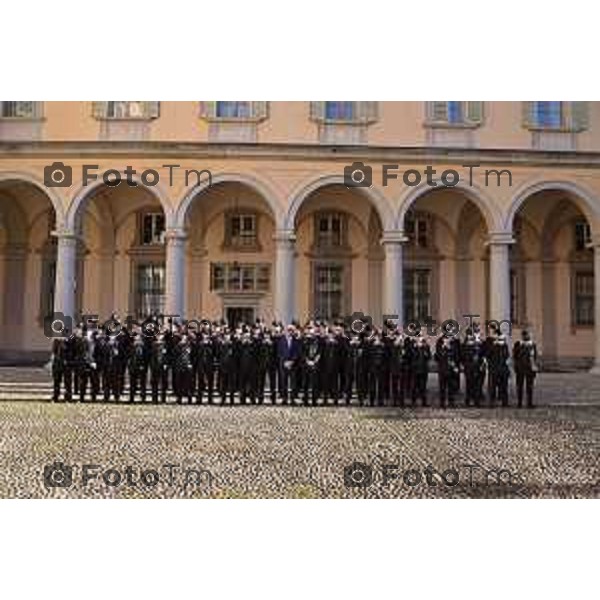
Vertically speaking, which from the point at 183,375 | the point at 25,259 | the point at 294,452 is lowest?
the point at 294,452

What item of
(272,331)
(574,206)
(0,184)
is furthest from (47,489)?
(574,206)

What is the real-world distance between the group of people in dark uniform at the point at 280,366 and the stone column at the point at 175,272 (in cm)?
349

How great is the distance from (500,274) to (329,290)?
3.94 meters

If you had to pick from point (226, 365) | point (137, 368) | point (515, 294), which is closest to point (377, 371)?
point (226, 365)

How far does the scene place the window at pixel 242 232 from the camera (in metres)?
16.3

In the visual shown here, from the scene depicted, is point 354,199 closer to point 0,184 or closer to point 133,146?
point 133,146

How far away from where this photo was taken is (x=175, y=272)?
1392 centimetres

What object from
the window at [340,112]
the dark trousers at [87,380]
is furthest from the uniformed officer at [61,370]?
the window at [340,112]

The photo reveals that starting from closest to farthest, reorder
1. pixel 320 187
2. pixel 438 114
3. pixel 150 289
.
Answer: pixel 438 114 → pixel 320 187 → pixel 150 289

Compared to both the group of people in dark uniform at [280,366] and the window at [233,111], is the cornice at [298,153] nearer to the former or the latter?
the window at [233,111]

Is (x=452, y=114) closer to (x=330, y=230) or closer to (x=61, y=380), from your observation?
(x=330, y=230)

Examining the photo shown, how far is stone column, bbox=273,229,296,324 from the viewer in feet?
46.1

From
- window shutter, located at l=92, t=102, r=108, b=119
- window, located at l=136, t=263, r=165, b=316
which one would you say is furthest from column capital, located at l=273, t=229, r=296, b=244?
window shutter, located at l=92, t=102, r=108, b=119

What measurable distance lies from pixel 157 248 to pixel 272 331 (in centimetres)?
641
